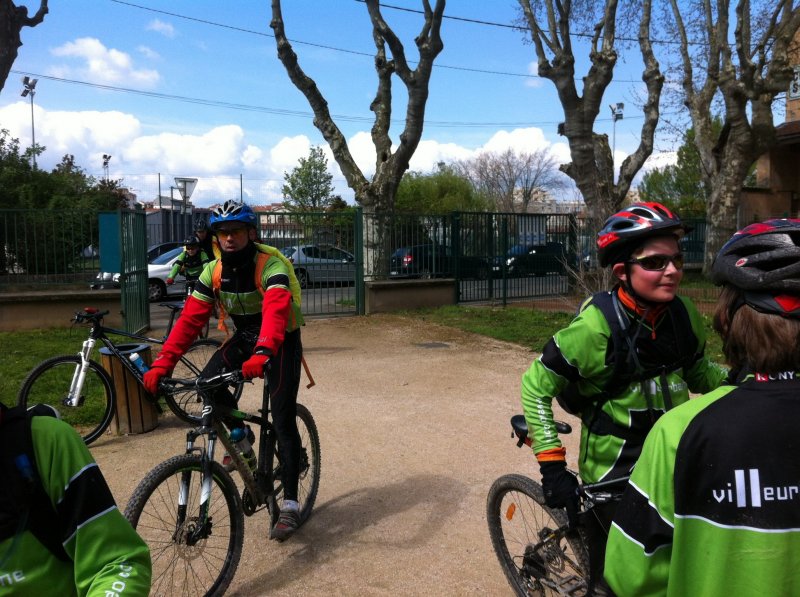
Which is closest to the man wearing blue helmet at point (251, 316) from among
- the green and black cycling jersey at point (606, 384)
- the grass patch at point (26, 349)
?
the green and black cycling jersey at point (606, 384)

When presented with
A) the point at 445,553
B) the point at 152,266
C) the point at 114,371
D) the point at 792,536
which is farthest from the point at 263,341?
the point at 152,266

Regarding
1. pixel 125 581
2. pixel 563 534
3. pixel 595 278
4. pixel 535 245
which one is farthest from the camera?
pixel 535 245

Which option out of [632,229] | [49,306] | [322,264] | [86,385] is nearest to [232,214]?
[632,229]

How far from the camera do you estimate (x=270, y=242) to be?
545 inches

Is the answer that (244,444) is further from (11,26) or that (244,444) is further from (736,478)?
(11,26)

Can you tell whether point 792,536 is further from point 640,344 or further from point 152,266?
point 152,266

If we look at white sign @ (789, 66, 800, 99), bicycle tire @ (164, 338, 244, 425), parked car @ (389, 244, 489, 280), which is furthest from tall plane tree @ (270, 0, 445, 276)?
white sign @ (789, 66, 800, 99)

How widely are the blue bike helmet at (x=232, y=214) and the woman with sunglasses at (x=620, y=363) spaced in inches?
80.9

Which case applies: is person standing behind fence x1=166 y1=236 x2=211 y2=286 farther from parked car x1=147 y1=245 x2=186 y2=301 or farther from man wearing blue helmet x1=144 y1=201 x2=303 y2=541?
parked car x1=147 y1=245 x2=186 y2=301

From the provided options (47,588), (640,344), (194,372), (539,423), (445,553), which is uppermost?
Answer: (640,344)

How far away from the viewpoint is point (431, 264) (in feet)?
51.2

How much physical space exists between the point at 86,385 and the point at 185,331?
8.85ft

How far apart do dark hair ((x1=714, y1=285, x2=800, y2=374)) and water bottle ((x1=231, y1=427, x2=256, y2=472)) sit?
2.69 m

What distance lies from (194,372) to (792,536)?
6302mm
